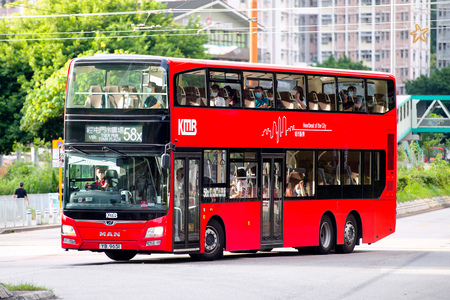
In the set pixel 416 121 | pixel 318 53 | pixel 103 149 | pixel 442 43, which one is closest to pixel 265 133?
pixel 103 149

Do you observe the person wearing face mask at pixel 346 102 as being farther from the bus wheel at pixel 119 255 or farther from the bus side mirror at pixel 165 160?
the bus wheel at pixel 119 255

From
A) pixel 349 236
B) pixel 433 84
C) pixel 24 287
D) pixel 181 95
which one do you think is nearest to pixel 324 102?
pixel 349 236

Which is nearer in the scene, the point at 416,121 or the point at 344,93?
the point at 344,93

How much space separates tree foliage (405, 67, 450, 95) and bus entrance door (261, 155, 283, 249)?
89.4 metres

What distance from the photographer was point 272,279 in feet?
47.3

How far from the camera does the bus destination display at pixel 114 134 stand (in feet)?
54.8

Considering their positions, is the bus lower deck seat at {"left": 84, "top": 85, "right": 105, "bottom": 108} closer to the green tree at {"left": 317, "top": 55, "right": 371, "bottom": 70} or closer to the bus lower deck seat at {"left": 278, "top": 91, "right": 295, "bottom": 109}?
the bus lower deck seat at {"left": 278, "top": 91, "right": 295, "bottom": 109}

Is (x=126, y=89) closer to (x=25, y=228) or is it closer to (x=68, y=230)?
(x=68, y=230)

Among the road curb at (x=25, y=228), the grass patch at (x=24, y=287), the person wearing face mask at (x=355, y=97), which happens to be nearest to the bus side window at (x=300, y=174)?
the person wearing face mask at (x=355, y=97)

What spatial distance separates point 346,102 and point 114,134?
6763 mm

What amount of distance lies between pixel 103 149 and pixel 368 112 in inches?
311

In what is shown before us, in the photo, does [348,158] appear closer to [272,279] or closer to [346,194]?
[346,194]

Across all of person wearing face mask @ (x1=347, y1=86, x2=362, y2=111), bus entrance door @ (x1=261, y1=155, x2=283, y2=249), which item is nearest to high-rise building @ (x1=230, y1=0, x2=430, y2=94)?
person wearing face mask @ (x1=347, y1=86, x2=362, y2=111)

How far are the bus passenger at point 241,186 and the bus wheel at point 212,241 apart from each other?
0.89 metres
